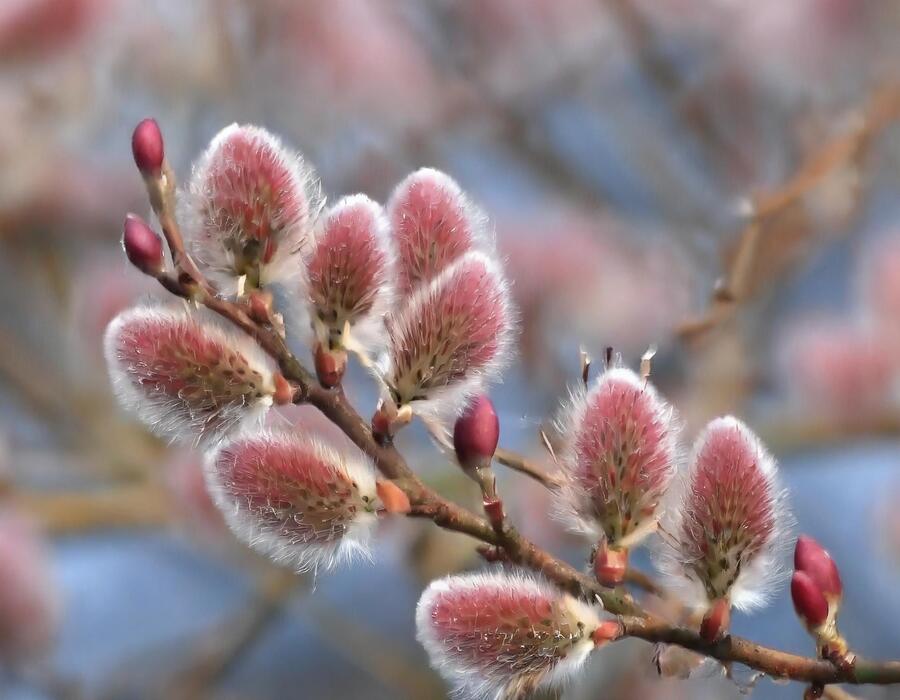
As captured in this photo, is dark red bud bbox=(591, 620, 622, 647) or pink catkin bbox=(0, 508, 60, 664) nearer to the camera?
dark red bud bbox=(591, 620, 622, 647)

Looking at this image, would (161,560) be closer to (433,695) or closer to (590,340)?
(433,695)

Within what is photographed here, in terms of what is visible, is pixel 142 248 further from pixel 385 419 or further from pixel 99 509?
pixel 99 509

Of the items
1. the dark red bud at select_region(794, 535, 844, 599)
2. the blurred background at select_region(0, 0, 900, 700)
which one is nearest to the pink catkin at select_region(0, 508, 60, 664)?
the blurred background at select_region(0, 0, 900, 700)

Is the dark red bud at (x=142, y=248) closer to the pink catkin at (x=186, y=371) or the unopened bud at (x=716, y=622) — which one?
the pink catkin at (x=186, y=371)

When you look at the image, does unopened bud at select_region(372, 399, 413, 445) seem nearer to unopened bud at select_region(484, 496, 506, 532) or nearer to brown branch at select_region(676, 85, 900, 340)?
unopened bud at select_region(484, 496, 506, 532)

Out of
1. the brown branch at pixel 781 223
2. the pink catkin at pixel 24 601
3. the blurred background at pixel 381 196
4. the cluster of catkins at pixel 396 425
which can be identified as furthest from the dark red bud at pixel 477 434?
the pink catkin at pixel 24 601

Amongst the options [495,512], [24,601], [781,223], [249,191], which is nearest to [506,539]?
[495,512]

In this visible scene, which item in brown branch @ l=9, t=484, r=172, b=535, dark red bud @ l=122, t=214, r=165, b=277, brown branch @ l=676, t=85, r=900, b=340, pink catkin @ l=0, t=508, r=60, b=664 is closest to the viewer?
dark red bud @ l=122, t=214, r=165, b=277
